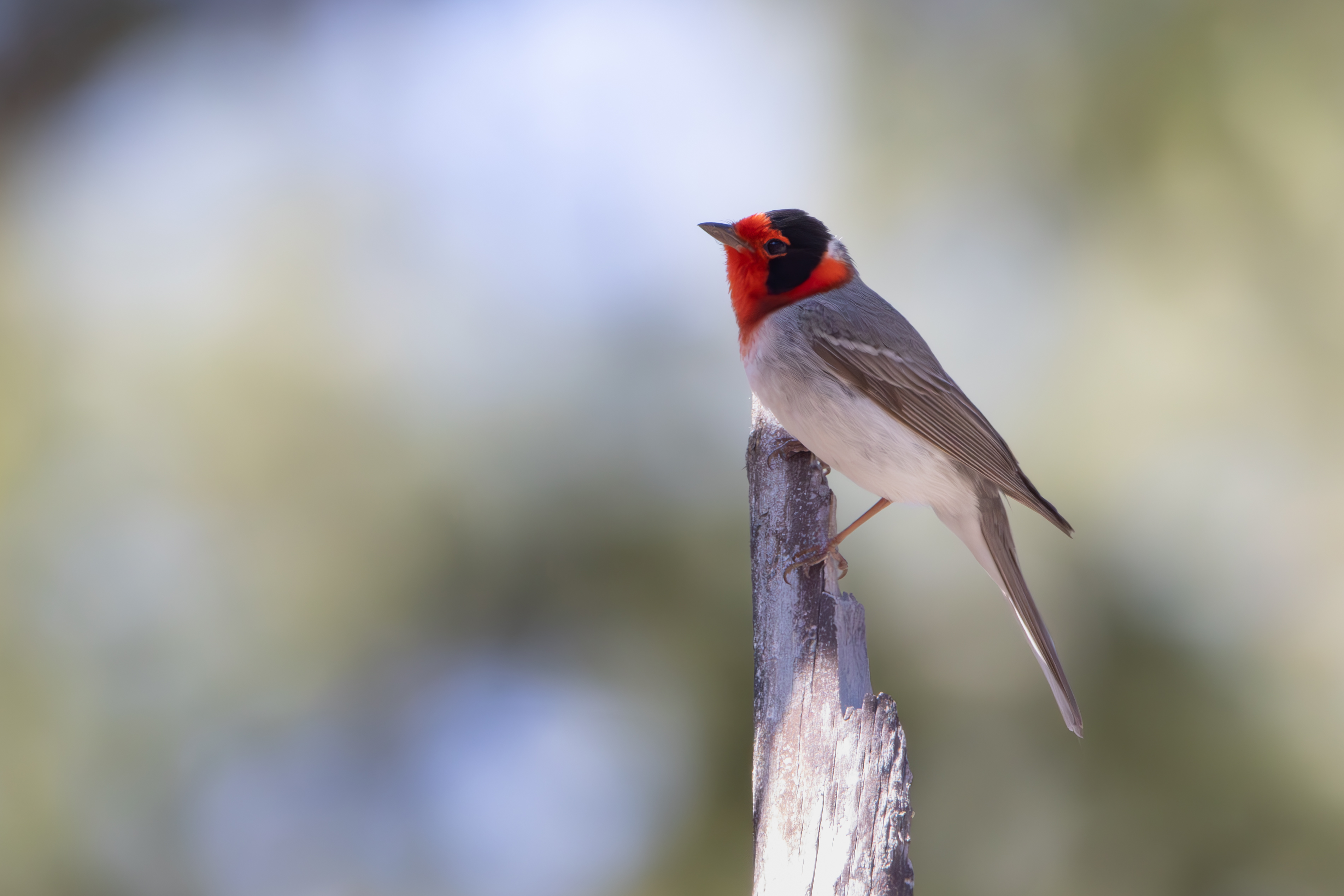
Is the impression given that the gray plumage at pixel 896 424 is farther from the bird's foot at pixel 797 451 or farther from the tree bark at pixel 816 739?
the tree bark at pixel 816 739

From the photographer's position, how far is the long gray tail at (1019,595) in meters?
3.12

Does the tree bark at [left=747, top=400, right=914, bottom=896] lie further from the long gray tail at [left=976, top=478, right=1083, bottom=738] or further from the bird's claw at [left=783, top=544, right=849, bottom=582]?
the long gray tail at [left=976, top=478, right=1083, bottom=738]

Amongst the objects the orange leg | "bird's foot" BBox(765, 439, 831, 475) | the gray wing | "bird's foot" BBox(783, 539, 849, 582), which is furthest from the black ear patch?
"bird's foot" BBox(783, 539, 849, 582)

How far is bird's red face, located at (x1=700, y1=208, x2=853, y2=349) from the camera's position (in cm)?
369

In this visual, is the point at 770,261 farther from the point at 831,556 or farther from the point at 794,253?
the point at 831,556

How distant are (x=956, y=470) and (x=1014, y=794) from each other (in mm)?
2842

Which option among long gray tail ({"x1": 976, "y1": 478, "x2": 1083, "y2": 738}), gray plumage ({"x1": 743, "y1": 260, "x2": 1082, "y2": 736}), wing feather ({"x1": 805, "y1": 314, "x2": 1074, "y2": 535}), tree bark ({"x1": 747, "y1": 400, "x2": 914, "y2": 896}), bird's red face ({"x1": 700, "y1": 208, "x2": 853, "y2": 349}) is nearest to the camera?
tree bark ({"x1": 747, "y1": 400, "x2": 914, "y2": 896})

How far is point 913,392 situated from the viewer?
3.53 m

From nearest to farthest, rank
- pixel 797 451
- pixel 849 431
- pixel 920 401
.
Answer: pixel 849 431, pixel 797 451, pixel 920 401

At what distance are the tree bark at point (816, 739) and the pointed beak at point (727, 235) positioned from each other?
1144 millimetres

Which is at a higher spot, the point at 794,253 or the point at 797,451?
the point at 794,253

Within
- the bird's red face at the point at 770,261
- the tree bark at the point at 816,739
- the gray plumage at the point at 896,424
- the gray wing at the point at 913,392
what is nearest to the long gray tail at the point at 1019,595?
the gray plumage at the point at 896,424

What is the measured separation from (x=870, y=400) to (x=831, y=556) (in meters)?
0.74

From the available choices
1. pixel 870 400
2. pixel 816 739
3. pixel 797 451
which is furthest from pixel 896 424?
pixel 816 739
